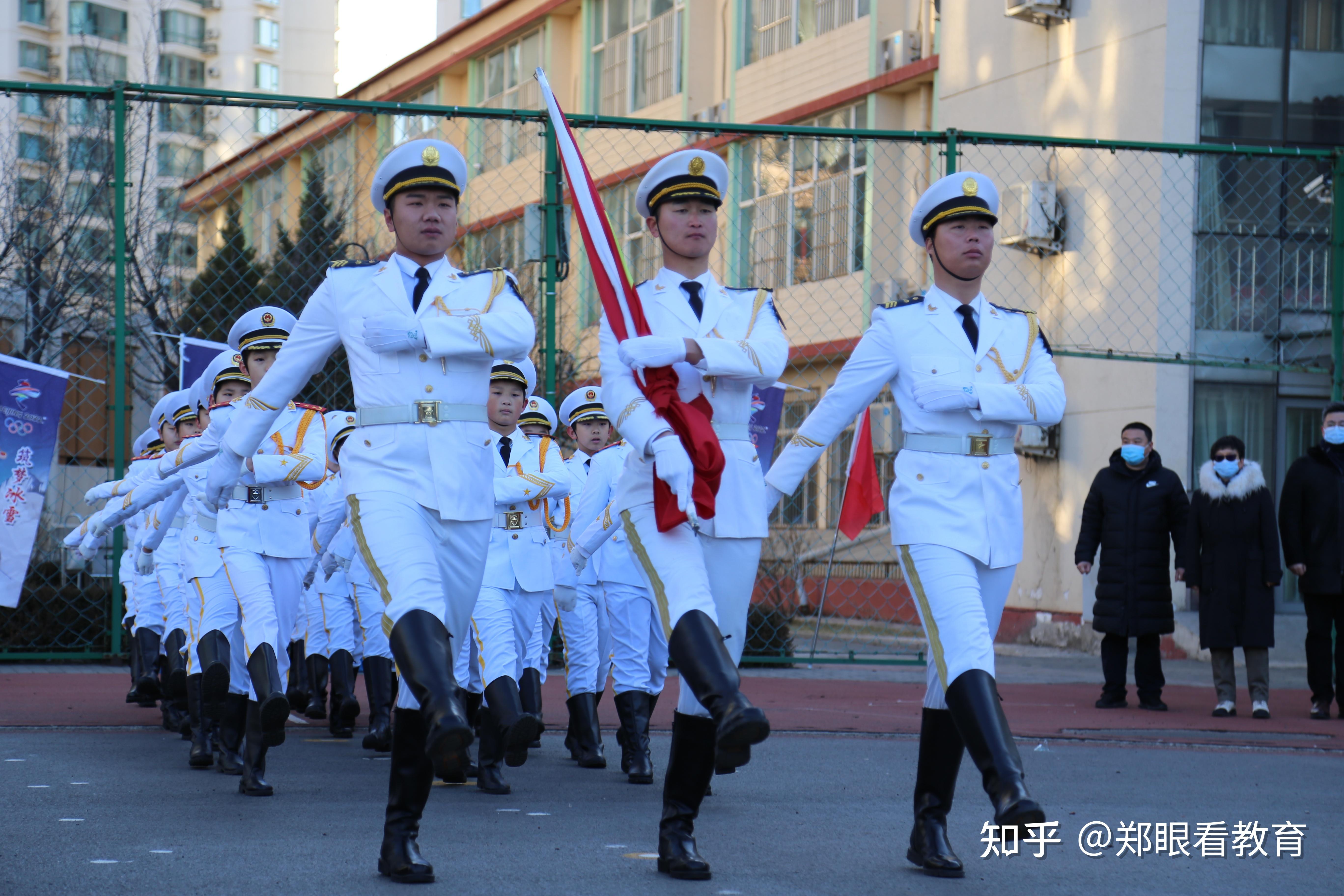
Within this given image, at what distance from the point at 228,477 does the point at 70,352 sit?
12.8 meters

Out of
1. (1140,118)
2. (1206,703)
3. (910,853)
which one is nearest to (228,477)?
(910,853)

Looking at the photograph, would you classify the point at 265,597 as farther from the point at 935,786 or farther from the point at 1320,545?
the point at 1320,545

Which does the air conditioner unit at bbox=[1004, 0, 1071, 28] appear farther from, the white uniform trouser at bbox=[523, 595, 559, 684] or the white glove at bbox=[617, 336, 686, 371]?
the white glove at bbox=[617, 336, 686, 371]

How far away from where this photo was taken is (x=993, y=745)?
4832 mm

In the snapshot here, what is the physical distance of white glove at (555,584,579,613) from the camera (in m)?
8.36

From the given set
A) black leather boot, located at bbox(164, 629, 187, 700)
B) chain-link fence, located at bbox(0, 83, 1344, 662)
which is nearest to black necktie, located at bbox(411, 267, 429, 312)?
black leather boot, located at bbox(164, 629, 187, 700)

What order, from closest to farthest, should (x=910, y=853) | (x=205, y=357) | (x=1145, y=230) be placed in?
(x=910, y=853) < (x=205, y=357) < (x=1145, y=230)

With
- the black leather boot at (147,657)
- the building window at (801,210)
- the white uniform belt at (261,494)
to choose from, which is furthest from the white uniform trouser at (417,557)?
the building window at (801,210)

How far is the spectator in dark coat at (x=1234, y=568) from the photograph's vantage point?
1117 cm

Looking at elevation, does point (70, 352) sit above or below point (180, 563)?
above

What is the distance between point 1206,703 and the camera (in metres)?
12.1

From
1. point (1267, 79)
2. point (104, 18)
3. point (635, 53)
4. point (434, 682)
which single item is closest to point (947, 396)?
point (434, 682)

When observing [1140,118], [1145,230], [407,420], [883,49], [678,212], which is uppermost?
[883,49]

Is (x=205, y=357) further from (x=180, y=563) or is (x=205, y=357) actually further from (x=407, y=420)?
(x=407, y=420)
